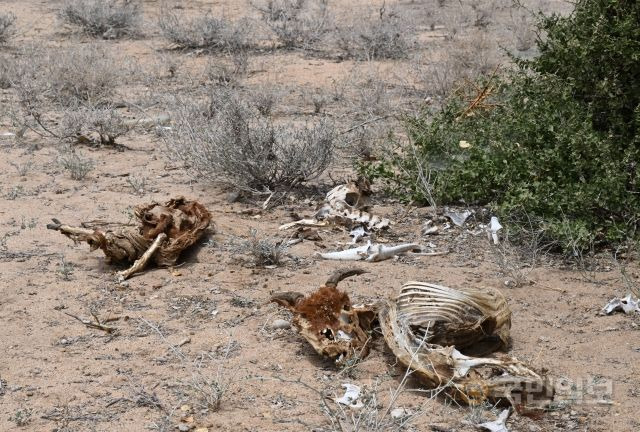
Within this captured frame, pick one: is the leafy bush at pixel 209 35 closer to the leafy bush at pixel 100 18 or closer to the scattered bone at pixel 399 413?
the leafy bush at pixel 100 18

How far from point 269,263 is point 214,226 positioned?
0.66 meters

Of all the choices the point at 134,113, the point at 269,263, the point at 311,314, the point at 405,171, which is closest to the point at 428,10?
the point at 134,113

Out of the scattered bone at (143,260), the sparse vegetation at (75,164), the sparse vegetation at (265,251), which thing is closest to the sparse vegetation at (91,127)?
the sparse vegetation at (75,164)

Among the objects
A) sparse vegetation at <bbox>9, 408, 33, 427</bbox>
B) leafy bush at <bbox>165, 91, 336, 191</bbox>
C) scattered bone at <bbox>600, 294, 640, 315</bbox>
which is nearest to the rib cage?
scattered bone at <bbox>600, 294, 640, 315</bbox>

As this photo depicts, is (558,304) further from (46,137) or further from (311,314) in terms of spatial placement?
(46,137)

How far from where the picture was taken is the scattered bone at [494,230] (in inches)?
209

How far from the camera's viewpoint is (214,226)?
5645 mm

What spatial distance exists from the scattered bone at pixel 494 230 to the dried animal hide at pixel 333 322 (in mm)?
1472

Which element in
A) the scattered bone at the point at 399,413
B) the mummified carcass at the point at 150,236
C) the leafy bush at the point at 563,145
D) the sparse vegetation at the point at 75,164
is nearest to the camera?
the scattered bone at the point at 399,413

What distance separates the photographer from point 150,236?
518cm

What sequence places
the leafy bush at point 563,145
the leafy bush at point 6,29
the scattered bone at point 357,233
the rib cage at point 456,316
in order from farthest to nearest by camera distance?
the leafy bush at point 6,29, the scattered bone at point 357,233, the leafy bush at point 563,145, the rib cage at point 456,316

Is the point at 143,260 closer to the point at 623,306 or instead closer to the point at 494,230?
the point at 494,230

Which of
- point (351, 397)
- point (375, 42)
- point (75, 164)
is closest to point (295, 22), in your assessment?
point (375, 42)

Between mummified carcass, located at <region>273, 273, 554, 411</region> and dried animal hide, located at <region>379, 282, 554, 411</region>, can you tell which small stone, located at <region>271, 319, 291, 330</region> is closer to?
mummified carcass, located at <region>273, 273, 554, 411</region>
